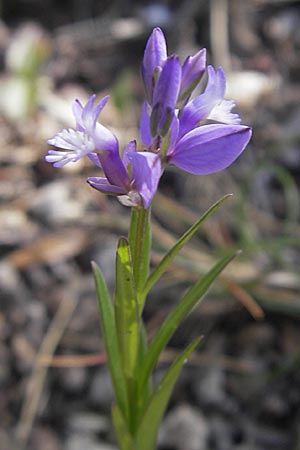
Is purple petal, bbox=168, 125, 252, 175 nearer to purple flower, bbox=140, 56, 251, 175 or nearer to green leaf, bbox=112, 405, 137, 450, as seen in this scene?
purple flower, bbox=140, 56, 251, 175

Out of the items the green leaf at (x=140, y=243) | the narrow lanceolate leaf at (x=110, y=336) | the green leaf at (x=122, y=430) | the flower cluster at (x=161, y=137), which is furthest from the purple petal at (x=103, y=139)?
the green leaf at (x=122, y=430)

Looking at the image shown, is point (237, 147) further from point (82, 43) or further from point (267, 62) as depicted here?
point (82, 43)

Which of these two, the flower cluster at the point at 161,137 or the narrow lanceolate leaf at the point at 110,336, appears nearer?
the flower cluster at the point at 161,137

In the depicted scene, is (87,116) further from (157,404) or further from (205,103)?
(157,404)

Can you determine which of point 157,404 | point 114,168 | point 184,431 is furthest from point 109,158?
point 184,431

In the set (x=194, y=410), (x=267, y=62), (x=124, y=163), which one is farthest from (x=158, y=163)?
(x=267, y=62)

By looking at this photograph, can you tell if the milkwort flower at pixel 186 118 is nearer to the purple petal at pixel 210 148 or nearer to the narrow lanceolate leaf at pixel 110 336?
the purple petal at pixel 210 148

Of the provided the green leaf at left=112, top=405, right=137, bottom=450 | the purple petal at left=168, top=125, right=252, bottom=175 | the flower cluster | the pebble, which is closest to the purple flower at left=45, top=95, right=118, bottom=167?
the flower cluster
